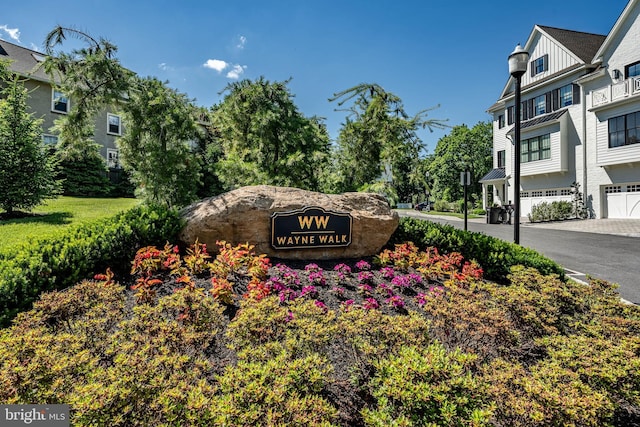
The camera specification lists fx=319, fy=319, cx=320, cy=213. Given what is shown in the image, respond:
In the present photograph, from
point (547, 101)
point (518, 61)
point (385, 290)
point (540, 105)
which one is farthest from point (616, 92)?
point (385, 290)

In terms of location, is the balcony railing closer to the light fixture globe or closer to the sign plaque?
the light fixture globe

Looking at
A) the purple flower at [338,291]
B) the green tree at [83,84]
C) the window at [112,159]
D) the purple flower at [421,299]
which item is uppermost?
the window at [112,159]

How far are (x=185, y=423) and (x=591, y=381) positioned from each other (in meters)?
2.57

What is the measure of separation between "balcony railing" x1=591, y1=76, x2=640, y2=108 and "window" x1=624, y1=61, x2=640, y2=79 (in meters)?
0.51

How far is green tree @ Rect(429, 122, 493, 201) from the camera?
38.2 m

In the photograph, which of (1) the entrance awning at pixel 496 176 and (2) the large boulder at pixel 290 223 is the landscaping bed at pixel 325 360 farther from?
(1) the entrance awning at pixel 496 176

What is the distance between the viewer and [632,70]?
1642 centimetres

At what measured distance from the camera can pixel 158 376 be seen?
1949mm

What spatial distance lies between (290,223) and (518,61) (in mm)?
5095

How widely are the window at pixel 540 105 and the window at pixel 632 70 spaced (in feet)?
13.7

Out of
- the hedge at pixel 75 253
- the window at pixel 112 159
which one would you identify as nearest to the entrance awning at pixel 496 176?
the hedge at pixel 75 253

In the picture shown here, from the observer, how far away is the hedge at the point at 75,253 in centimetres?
325

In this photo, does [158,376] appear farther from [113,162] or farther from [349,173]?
[113,162]

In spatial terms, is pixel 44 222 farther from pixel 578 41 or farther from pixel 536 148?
pixel 578 41
